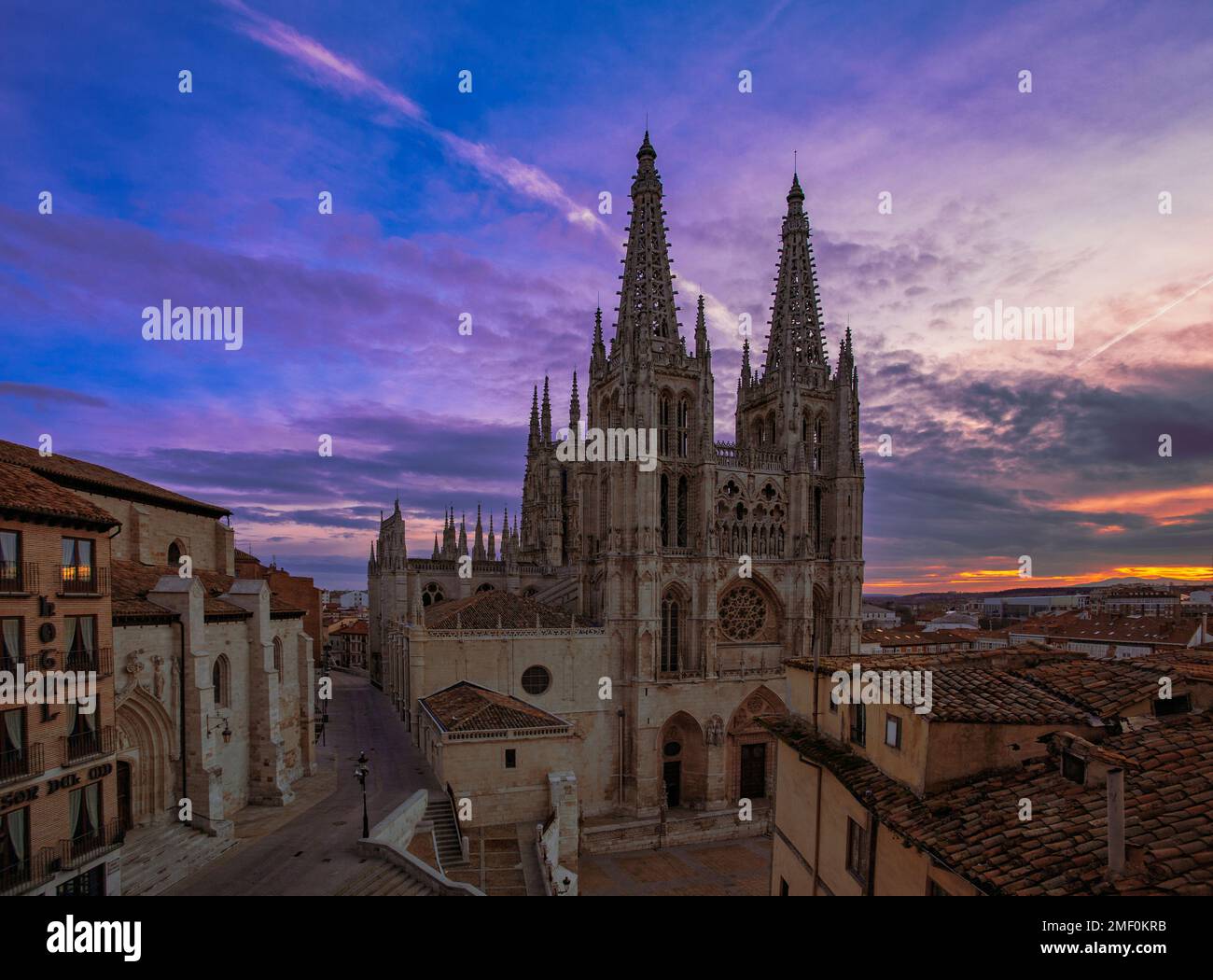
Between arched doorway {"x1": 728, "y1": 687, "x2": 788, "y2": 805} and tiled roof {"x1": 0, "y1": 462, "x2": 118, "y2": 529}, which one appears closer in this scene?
tiled roof {"x1": 0, "y1": 462, "x2": 118, "y2": 529}

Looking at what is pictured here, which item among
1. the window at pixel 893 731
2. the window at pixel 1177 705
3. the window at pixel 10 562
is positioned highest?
the window at pixel 10 562

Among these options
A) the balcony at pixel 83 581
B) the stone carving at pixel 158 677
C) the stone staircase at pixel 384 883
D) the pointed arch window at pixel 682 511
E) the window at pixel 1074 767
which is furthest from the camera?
the pointed arch window at pixel 682 511

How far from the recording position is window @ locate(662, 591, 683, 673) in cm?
3925

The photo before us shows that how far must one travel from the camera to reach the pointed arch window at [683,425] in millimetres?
42188

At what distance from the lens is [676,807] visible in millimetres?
38312

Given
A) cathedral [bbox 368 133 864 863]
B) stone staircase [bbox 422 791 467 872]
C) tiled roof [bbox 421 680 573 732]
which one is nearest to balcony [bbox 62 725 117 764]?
stone staircase [bbox 422 791 467 872]

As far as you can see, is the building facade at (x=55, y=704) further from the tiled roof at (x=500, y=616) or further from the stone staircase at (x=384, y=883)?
the tiled roof at (x=500, y=616)

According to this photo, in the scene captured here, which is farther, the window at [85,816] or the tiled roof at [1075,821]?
the window at [85,816]

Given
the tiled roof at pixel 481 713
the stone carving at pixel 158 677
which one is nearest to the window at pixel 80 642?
the stone carving at pixel 158 677

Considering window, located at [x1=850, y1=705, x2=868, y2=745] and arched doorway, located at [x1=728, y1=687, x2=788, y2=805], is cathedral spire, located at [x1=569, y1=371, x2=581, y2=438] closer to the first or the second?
arched doorway, located at [x1=728, y1=687, x2=788, y2=805]

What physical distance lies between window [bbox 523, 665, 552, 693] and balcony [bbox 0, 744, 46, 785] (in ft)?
76.2

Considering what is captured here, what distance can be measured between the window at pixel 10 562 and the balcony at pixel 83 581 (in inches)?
39.3

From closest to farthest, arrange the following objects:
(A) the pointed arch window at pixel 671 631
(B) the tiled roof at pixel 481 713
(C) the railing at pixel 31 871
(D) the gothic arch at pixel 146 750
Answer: (C) the railing at pixel 31 871 < (D) the gothic arch at pixel 146 750 < (B) the tiled roof at pixel 481 713 < (A) the pointed arch window at pixel 671 631

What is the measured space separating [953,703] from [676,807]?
3205cm
